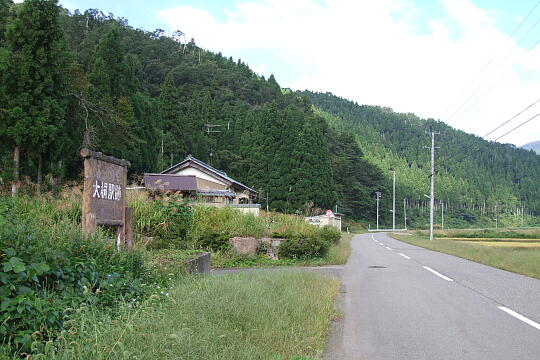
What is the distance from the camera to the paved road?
549 centimetres

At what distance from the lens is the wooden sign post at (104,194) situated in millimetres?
6527

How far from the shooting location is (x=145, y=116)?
41.3 metres

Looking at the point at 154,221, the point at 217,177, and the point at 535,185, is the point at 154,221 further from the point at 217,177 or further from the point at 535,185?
the point at 535,185

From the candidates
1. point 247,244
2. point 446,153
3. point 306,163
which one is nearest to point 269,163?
point 306,163

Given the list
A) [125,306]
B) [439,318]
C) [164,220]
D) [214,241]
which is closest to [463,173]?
[214,241]

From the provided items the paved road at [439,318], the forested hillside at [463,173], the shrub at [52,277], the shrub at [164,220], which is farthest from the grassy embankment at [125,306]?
the forested hillside at [463,173]

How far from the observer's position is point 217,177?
1449 inches

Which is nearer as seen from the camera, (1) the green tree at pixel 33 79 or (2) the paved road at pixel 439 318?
(2) the paved road at pixel 439 318

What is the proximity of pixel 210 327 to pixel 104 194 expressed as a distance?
3.32 m

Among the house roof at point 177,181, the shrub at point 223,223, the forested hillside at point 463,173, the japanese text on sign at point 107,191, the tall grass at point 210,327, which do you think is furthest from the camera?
the forested hillside at point 463,173

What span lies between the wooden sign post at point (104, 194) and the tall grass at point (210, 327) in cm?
143

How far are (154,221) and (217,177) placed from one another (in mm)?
23435

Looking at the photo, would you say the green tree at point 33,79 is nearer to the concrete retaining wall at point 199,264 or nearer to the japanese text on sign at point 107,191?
the concrete retaining wall at point 199,264

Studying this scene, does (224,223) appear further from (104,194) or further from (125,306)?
(125,306)
